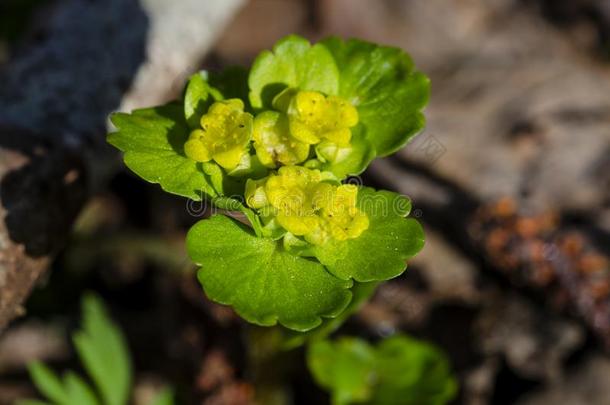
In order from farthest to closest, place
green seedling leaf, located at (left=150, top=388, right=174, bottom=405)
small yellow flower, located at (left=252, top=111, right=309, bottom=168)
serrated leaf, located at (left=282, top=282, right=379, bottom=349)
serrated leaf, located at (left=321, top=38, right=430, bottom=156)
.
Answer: green seedling leaf, located at (left=150, top=388, right=174, bottom=405) < serrated leaf, located at (left=282, top=282, right=379, bottom=349) < serrated leaf, located at (left=321, top=38, right=430, bottom=156) < small yellow flower, located at (left=252, top=111, right=309, bottom=168)

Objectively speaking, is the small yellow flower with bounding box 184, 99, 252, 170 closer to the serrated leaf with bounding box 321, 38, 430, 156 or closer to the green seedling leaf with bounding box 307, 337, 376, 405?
the serrated leaf with bounding box 321, 38, 430, 156

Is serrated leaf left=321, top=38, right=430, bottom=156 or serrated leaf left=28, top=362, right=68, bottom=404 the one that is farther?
serrated leaf left=28, top=362, right=68, bottom=404

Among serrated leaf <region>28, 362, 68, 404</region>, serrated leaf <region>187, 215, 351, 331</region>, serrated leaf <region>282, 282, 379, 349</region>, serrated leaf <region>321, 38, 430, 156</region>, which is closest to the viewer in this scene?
serrated leaf <region>187, 215, 351, 331</region>

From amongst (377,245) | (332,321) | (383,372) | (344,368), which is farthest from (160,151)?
(383,372)

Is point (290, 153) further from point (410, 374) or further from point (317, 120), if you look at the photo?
point (410, 374)

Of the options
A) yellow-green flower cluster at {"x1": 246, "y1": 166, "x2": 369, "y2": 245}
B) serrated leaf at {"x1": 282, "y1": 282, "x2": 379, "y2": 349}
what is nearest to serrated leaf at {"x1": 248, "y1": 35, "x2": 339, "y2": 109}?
yellow-green flower cluster at {"x1": 246, "y1": 166, "x2": 369, "y2": 245}

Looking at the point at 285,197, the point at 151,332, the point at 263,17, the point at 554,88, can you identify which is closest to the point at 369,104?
the point at 285,197
